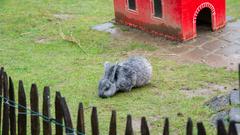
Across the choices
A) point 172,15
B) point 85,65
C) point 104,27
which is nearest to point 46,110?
point 85,65

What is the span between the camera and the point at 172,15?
11133 mm

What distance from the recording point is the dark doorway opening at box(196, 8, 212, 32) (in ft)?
38.9

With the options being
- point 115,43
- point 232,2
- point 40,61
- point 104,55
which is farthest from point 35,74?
point 232,2

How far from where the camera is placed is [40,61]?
1021 centimetres

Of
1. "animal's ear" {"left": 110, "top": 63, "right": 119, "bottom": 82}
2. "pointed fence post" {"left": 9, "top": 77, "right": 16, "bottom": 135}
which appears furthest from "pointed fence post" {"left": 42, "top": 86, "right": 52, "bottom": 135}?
"animal's ear" {"left": 110, "top": 63, "right": 119, "bottom": 82}

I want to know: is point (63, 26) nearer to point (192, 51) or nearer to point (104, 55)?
point (104, 55)

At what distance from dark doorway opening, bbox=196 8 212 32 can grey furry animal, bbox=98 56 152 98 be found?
3.61 meters

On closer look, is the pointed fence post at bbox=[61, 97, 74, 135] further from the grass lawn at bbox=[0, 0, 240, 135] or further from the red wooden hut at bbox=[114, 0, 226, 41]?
the red wooden hut at bbox=[114, 0, 226, 41]

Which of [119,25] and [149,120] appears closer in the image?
[149,120]

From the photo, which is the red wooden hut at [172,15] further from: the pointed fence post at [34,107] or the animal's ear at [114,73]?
the pointed fence post at [34,107]

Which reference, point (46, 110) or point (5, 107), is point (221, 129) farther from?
point (5, 107)

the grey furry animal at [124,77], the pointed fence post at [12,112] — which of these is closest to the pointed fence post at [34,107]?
the pointed fence post at [12,112]

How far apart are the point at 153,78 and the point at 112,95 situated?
107 cm

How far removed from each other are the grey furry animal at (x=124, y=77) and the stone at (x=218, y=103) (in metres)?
1.31
